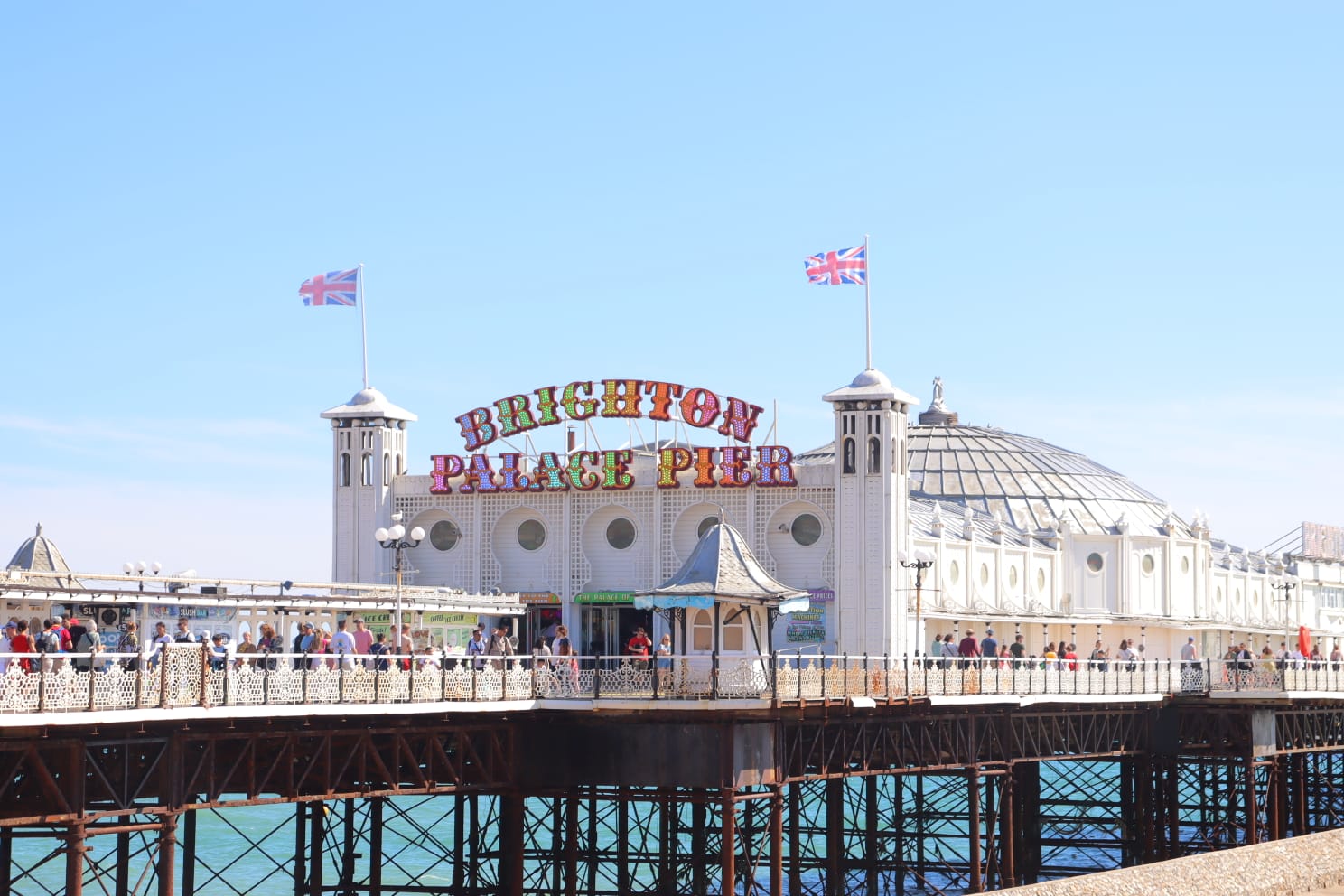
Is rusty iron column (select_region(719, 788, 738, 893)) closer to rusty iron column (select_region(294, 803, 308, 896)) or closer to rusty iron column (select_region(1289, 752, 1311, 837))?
rusty iron column (select_region(294, 803, 308, 896))

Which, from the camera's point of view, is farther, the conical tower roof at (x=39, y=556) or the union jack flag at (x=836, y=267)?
the union jack flag at (x=836, y=267)

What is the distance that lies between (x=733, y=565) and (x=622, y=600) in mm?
20994

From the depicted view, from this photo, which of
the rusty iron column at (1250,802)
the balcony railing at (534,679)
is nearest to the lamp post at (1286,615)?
the balcony railing at (534,679)

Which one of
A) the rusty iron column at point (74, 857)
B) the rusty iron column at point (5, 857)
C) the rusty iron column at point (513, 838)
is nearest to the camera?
the rusty iron column at point (74, 857)

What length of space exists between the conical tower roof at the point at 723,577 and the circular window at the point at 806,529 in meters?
18.4

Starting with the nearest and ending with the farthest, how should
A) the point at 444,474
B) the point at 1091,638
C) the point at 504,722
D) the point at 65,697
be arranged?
1. the point at 65,697
2. the point at 504,722
3. the point at 444,474
4. the point at 1091,638

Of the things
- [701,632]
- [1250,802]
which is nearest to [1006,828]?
[1250,802]

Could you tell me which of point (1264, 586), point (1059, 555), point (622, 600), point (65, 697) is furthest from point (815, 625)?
point (1264, 586)

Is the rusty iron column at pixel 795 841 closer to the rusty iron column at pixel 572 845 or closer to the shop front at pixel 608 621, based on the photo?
the rusty iron column at pixel 572 845

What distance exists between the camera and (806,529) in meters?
60.2

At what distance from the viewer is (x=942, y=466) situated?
98188mm

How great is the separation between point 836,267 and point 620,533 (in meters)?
10.5

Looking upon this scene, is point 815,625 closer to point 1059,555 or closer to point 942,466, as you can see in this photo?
point 1059,555

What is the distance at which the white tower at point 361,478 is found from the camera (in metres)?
63.9
